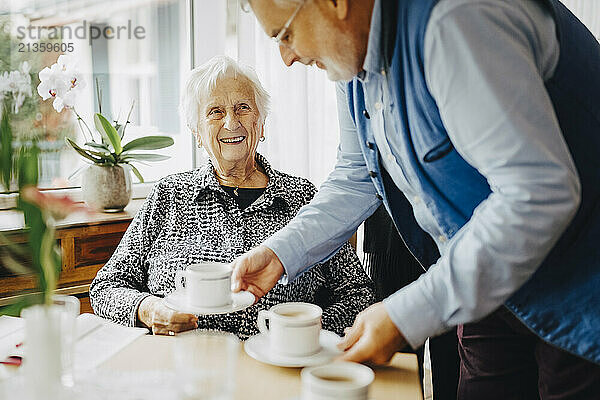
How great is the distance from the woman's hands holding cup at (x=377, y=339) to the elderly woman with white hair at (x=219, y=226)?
0.69 m

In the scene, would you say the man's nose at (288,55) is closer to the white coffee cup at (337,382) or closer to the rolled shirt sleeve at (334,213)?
the rolled shirt sleeve at (334,213)

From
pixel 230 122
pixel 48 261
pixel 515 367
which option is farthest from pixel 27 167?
pixel 230 122

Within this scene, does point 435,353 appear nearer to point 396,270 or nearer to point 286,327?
point 396,270

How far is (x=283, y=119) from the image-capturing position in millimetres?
2877

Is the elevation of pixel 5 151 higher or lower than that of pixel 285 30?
lower

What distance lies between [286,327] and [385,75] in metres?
0.47

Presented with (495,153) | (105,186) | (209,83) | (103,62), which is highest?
(103,62)

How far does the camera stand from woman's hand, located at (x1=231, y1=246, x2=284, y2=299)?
4.55ft

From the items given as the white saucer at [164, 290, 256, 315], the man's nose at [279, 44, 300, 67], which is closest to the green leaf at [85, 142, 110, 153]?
the white saucer at [164, 290, 256, 315]

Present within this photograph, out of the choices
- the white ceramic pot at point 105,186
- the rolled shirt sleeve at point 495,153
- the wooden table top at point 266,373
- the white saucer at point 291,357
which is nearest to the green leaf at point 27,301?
the wooden table top at point 266,373

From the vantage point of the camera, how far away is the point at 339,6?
1.05 meters

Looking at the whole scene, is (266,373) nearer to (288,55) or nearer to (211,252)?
(288,55)

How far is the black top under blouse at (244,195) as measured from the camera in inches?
79.4

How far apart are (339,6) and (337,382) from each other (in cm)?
58
